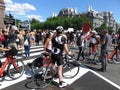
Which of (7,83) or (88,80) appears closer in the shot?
(7,83)

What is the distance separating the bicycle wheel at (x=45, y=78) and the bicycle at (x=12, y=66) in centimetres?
90

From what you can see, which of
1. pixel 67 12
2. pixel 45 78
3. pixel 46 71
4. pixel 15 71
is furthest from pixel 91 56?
pixel 67 12

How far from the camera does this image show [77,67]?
9.99 metres

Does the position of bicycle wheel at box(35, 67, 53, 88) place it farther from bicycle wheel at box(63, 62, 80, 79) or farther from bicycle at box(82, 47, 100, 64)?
bicycle at box(82, 47, 100, 64)

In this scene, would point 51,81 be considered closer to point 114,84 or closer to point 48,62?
point 48,62

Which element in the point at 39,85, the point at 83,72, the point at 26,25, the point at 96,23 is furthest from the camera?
the point at 96,23

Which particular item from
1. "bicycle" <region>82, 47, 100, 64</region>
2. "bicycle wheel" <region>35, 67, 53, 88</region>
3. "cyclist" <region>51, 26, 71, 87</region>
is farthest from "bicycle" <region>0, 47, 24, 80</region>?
"bicycle" <region>82, 47, 100, 64</region>

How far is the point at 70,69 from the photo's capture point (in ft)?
32.0

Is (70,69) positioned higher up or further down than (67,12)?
further down

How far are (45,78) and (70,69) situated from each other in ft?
4.21

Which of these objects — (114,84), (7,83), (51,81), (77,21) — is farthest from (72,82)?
(77,21)

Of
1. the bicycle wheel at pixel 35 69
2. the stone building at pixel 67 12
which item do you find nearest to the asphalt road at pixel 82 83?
the bicycle wheel at pixel 35 69

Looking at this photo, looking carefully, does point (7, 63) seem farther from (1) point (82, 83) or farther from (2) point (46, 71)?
(1) point (82, 83)

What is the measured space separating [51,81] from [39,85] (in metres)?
0.61
